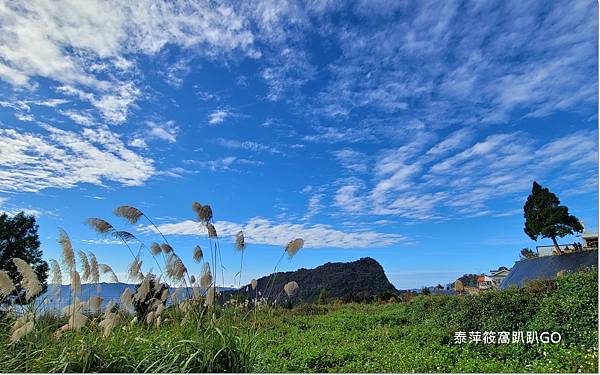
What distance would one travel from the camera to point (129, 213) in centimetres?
348

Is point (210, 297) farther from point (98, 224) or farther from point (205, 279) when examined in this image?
point (98, 224)

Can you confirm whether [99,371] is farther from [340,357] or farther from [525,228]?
[525,228]

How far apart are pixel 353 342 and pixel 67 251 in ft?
14.0

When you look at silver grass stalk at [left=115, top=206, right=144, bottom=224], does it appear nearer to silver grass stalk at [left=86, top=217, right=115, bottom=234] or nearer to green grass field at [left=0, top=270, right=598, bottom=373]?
silver grass stalk at [left=86, top=217, right=115, bottom=234]

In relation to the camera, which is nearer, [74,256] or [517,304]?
[74,256]

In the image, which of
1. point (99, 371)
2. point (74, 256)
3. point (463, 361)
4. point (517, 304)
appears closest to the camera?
point (99, 371)

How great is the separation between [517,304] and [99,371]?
602 centimetres

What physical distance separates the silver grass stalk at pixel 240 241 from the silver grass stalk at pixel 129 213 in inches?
34.3

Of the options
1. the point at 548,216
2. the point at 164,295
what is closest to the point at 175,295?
the point at 164,295

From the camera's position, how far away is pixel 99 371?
307 centimetres

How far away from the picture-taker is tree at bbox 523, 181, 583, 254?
1330 cm

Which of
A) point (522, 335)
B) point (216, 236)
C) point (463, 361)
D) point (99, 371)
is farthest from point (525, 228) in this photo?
point (99, 371)

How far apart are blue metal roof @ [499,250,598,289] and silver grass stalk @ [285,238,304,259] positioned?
7468mm

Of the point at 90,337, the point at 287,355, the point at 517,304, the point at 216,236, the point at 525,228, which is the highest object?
the point at 525,228
